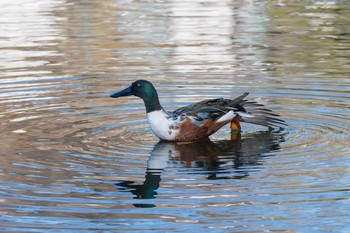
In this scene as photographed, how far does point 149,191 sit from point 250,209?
3.59ft

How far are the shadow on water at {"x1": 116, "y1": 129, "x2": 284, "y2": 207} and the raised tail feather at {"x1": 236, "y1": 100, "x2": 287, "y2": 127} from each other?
176mm

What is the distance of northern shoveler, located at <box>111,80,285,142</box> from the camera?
37.2 feet

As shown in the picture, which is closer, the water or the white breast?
the water

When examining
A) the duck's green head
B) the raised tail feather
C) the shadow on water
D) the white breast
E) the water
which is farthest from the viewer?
the raised tail feather

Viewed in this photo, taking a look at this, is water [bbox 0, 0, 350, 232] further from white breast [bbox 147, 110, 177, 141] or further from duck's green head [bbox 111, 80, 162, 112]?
duck's green head [bbox 111, 80, 162, 112]

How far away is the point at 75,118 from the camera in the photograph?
41.1ft

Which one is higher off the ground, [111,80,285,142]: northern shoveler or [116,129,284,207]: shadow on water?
[111,80,285,142]: northern shoveler

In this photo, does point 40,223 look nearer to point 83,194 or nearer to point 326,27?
point 83,194

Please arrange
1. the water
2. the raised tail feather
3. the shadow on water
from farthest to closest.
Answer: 1. the raised tail feather
2. the shadow on water
3. the water

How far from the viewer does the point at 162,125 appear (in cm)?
1130

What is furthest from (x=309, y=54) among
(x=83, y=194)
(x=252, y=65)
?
(x=83, y=194)

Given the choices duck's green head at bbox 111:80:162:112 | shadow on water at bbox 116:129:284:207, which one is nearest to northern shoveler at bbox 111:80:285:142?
duck's green head at bbox 111:80:162:112

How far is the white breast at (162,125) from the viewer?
11289 millimetres

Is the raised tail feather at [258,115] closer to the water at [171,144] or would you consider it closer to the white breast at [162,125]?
the water at [171,144]
